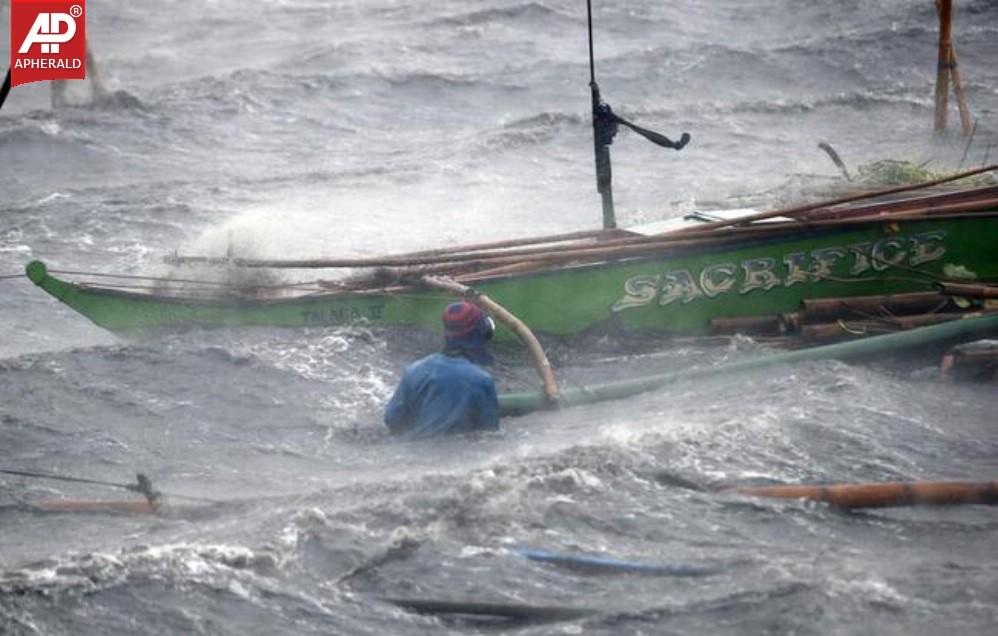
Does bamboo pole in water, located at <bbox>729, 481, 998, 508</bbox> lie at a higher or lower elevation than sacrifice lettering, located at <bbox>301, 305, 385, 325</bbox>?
lower

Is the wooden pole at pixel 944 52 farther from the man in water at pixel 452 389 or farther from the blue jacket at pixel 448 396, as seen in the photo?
the blue jacket at pixel 448 396

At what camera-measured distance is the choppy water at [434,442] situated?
23.1 ft

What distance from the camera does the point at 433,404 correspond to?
31.1 ft

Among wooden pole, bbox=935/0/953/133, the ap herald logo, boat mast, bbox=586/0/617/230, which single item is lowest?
boat mast, bbox=586/0/617/230

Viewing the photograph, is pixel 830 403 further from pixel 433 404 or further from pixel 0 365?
pixel 0 365

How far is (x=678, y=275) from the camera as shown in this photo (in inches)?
461

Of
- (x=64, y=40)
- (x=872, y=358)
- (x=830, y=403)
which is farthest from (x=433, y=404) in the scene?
(x=64, y=40)

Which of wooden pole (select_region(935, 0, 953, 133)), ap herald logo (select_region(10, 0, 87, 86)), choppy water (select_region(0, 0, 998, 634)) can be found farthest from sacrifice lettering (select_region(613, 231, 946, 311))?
ap herald logo (select_region(10, 0, 87, 86))

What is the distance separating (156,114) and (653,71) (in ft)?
27.8

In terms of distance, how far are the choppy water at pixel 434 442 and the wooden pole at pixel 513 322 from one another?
8.9 inches

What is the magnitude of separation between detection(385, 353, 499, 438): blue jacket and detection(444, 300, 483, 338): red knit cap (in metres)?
0.16

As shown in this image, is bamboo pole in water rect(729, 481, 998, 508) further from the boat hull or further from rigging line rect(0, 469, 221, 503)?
the boat hull

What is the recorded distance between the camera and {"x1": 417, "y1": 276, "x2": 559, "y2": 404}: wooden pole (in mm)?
10156

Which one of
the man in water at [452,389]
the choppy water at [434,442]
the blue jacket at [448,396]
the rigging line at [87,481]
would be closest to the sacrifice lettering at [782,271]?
the choppy water at [434,442]
